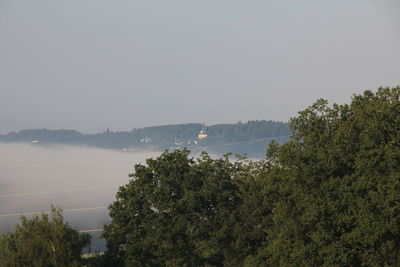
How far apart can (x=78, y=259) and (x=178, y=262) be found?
23.5ft

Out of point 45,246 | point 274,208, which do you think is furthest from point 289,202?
point 45,246

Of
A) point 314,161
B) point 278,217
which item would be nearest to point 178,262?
point 278,217

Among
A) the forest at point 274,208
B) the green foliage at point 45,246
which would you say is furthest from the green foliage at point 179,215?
the green foliage at point 45,246

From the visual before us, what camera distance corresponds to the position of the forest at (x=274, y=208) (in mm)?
36000

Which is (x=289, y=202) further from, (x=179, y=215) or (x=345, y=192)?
(x=179, y=215)

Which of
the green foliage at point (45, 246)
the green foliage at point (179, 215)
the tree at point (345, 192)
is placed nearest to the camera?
the tree at point (345, 192)

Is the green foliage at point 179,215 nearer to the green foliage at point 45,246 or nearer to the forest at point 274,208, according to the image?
the forest at point 274,208

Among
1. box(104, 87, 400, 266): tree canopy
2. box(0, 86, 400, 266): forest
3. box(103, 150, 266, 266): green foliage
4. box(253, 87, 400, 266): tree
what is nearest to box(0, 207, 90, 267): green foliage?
box(0, 86, 400, 266): forest

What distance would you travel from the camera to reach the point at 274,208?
40.4 m

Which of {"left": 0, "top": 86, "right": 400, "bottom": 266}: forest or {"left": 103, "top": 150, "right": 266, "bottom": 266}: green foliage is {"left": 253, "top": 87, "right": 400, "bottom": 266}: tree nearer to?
{"left": 0, "top": 86, "right": 400, "bottom": 266}: forest

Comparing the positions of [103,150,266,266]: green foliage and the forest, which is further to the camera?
[103,150,266,266]: green foliage

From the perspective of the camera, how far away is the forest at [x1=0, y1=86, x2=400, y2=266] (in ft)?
118

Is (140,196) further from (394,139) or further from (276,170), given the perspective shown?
(394,139)

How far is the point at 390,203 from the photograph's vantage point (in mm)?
35312
